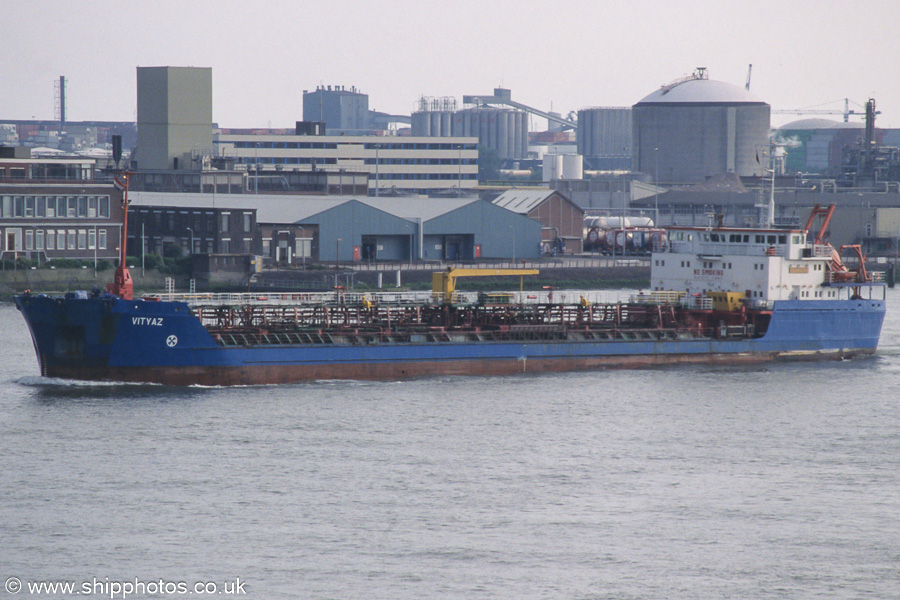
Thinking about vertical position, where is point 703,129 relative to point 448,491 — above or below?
above

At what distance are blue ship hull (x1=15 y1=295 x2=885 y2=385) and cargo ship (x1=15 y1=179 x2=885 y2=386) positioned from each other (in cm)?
4

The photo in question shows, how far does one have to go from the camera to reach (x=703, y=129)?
11225 cm

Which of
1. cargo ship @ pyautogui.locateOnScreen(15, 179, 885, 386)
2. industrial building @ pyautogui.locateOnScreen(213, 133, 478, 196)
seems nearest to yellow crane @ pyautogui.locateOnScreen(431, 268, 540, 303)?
cargo ship @ pyautogui.locateOnScreen(15, 179, 885, 386)

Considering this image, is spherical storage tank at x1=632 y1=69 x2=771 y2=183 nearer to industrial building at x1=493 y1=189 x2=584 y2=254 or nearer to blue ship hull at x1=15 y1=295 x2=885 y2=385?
industrial building at x1=493 y1=189 x2=584 y2=254

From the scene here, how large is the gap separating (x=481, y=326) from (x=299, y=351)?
21.7 ft

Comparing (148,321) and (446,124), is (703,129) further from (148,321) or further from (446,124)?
(148,321)

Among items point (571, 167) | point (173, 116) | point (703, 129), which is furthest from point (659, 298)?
point (571, 167)

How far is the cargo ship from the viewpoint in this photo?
1248 inches

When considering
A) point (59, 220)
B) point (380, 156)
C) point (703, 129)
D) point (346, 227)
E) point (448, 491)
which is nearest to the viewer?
point (448, 491)

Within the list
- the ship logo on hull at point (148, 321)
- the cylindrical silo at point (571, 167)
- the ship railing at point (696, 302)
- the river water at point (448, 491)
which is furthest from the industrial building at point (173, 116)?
the cylindrical silo at point (571, 167)

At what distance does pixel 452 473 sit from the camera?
2428cm

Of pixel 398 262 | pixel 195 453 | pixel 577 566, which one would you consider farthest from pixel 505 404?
pixel 398 262

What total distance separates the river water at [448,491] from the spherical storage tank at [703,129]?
81.3m

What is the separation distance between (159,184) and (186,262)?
22555 mm
